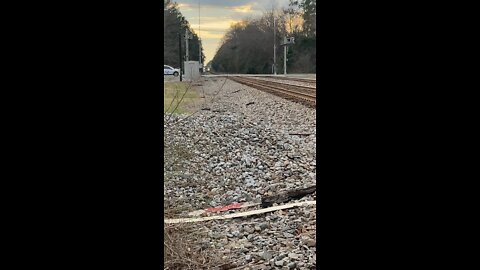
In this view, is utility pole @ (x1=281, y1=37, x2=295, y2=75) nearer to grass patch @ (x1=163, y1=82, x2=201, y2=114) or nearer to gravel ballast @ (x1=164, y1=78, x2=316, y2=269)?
gravel ballast @ (x1=164, y1=78, x2=316, y2=269)

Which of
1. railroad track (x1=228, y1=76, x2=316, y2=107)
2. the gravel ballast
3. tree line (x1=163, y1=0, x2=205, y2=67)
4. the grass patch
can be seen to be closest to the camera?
tree line (x1=163, y1=0, x2=205, y2=67)

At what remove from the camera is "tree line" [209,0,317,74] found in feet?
8.96

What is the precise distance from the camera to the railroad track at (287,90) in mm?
4292

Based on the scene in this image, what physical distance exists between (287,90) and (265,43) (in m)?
1.62

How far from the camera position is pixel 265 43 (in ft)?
10.7

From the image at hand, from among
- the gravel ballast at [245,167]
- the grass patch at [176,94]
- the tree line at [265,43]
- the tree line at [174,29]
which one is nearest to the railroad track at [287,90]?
the gravel ballast at [245,167]

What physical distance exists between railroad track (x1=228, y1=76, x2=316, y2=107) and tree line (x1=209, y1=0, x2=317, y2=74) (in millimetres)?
689

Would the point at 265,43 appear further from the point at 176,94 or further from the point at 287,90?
the point at 287,90

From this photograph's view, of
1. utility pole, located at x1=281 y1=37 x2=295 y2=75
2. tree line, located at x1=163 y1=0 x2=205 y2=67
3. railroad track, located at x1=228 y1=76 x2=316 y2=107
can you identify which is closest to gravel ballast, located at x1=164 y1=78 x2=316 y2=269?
railroad track, located at x1=228 y1=76 x2=316 y2=107
